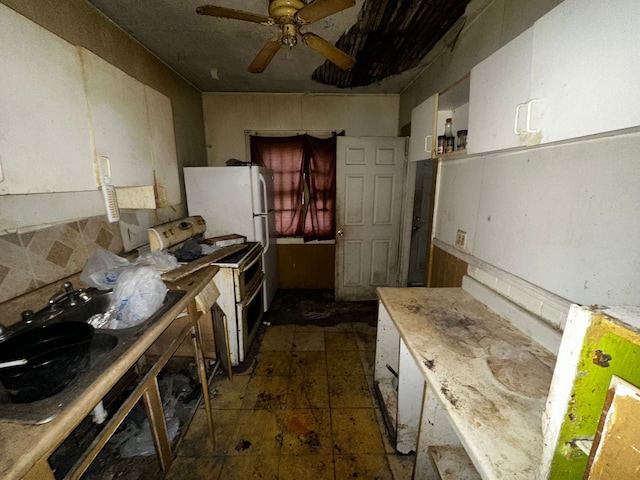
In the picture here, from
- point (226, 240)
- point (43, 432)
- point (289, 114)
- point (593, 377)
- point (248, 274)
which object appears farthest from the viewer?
point (289, 114)

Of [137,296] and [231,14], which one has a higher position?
[231,14]

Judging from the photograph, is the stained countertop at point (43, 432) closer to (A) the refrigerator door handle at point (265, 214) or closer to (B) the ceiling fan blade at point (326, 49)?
(B) the ceiling fan blade at point (326, 49)

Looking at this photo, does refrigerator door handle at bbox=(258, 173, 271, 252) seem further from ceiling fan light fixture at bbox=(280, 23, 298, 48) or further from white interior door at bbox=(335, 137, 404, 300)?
ceiling fan light fixture at bbox=(280, 23, 298, 48)

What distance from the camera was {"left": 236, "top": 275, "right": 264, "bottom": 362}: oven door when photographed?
219 centimetres

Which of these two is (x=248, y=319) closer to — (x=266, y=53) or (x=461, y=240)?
(x=461, y=240)

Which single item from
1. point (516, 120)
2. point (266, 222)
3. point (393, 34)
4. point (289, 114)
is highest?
point (393, 34)

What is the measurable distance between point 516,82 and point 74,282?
2373 mm

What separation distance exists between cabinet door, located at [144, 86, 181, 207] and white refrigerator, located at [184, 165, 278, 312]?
1.92ft

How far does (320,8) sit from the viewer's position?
4.27ft

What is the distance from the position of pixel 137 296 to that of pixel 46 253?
2.04ft

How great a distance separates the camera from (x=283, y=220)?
3.64 m

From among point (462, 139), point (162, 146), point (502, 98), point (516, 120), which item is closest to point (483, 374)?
point (516, 120)

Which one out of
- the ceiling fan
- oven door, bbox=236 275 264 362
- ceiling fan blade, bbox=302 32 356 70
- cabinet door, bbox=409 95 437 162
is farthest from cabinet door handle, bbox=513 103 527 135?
oven door, bbox=236 275 264 362

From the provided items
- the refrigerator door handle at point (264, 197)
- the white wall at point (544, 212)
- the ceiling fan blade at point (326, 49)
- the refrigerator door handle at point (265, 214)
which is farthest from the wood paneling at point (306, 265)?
the ceiling fan blade at point (326, 49)
